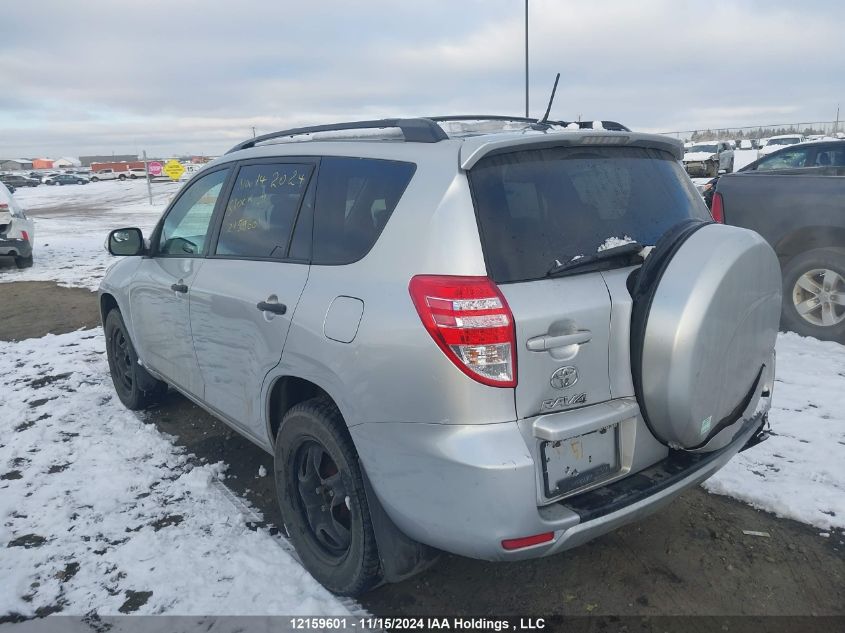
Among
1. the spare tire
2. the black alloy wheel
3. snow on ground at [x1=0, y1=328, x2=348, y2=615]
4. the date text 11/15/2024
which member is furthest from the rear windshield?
snow on ground at [x1=0, y1=328, x2=348, y2=615]

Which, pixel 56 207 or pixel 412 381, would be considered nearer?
pixel 412 381

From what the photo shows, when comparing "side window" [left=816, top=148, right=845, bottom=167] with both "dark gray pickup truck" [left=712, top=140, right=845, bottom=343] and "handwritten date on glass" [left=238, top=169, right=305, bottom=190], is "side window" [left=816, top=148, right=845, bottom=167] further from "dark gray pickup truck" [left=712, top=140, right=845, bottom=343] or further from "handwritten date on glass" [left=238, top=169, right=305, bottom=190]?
"handwritten date on glass" [left=238, top=169, right=305, bottom=190]

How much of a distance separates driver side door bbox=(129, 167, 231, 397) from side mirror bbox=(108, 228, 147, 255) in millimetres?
86

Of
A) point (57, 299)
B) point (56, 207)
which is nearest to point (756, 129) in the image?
point (56, 207)

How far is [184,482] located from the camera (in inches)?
148

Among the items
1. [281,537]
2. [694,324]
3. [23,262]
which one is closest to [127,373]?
[281,537]

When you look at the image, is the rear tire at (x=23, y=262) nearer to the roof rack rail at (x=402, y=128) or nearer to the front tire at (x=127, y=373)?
the front tire at (x=127, y=373)

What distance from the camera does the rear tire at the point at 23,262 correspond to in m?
12.2

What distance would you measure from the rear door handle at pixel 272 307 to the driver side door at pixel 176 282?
85cm

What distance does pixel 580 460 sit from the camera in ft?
7.36

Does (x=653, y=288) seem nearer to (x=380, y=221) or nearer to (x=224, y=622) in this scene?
(x=380, y=221)

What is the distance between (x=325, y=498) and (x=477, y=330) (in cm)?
125

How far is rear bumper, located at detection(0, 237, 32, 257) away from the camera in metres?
11.6

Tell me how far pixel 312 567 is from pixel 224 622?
409mm
